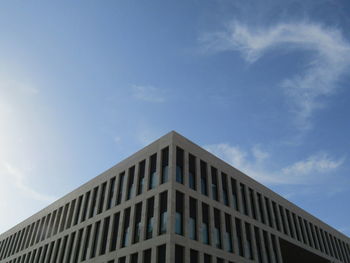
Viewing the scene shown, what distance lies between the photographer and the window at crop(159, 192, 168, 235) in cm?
2823

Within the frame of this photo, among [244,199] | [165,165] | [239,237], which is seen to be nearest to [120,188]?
[165,165]

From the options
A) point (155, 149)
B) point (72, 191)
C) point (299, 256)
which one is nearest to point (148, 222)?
point (155, 149)

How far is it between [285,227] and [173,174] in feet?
74.7

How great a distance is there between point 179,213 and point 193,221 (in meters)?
1.91

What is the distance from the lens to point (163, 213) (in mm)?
29312

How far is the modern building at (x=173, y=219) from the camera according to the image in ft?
95.6

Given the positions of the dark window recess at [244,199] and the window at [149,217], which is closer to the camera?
the window at [149,217]

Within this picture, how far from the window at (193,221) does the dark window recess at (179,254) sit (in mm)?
1883

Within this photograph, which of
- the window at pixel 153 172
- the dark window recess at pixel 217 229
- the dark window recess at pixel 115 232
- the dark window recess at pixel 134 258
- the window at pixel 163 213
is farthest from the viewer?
the window at pixel 153 172

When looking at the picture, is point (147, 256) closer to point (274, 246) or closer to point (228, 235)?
point (228, 235)

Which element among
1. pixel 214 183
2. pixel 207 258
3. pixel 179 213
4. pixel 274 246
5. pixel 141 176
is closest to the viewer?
pixel 207 258

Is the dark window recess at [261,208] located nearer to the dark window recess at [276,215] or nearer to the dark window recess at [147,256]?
the dark window recess at [276,215]

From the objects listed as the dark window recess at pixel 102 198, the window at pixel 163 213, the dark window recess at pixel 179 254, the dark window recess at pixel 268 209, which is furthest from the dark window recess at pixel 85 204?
the dark window recess at pixel 268 209

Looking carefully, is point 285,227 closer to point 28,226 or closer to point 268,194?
point 268,194
